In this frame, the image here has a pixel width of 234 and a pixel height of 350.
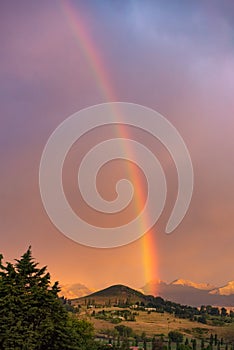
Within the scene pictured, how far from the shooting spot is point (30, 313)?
5172cm

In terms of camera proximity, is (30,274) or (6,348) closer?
(6,348)

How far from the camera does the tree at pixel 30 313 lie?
50.0m

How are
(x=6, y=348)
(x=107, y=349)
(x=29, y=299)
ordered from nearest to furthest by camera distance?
(x=6, y=348) → (x=29, y=299) → (x=107, y=349)

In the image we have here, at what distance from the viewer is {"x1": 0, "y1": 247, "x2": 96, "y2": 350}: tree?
164 feet

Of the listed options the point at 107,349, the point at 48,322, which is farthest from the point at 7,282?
the point at 107,349

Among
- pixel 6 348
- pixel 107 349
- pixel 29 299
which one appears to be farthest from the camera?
pixel 107 349

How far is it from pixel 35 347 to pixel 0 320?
445 cm

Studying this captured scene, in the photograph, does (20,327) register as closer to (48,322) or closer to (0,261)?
(48,322)

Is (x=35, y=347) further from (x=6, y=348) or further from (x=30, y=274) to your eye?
(x=30, y=274)

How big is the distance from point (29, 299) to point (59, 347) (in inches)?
228

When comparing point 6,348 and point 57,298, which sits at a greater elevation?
point 57,298

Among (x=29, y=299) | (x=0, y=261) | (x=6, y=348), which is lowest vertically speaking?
(x=6, y=348)

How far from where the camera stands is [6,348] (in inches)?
1923

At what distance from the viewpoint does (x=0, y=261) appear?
5506cm
